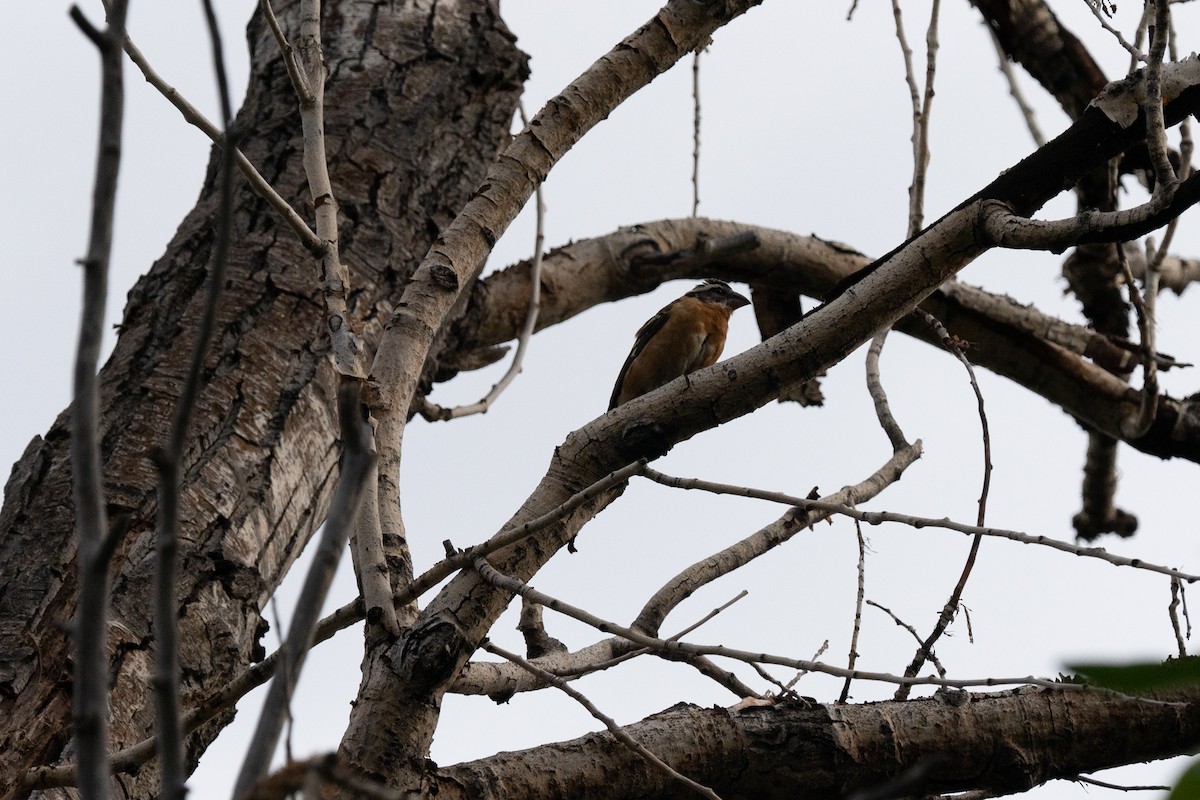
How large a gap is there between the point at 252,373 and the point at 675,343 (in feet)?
11.0

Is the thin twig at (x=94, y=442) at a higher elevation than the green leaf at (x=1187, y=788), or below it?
higher

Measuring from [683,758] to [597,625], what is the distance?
2.45ft

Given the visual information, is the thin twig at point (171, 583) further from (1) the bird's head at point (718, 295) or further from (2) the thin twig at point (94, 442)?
(1) the bird's head at point (718, 295)

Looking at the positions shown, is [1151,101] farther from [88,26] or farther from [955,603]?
[88,26]

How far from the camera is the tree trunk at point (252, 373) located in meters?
3.06

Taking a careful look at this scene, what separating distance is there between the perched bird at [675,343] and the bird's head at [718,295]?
0.01 metres

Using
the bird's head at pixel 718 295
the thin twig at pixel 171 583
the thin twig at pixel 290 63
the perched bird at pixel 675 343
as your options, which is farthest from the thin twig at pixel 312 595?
the bird's head at pixel 718 295

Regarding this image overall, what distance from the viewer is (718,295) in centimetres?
718

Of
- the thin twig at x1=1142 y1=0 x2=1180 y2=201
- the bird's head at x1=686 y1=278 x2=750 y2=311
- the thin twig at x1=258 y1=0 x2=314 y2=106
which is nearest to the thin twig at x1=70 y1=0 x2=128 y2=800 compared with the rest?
the thin twig at x1=258 y1=0 x2=314 y2=106

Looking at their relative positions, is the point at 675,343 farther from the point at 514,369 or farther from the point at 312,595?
the point at 312,595

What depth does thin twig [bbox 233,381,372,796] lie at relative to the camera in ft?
3.94

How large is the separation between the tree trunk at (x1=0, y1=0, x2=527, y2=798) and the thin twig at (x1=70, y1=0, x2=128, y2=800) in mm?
1741

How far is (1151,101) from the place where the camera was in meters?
2.50

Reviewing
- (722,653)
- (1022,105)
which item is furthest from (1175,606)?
(1022,105)
